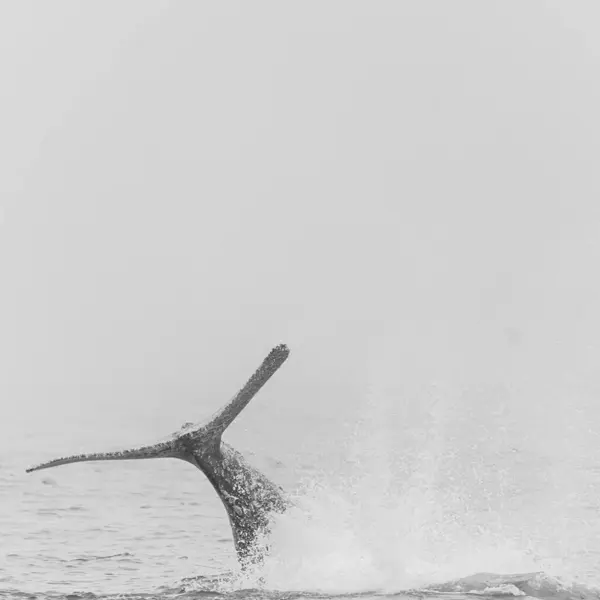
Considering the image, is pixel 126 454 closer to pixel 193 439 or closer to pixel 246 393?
pixel 193 439

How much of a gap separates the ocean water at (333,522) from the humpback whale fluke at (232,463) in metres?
0.34

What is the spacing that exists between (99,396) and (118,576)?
244ft

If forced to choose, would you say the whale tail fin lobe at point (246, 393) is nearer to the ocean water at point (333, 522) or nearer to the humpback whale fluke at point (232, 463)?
the humpback whale fluke at point (232, 463)

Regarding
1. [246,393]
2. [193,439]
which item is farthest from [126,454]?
[246,393]

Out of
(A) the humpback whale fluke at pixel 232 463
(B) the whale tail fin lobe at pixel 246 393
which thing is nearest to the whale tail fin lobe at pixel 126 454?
(A) the humpback whale fluke at pixel 232 463

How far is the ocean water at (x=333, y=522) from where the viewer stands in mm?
14969

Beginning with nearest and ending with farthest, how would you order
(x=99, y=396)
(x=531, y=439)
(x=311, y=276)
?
(x=531, y=439), (x=99, y=396), (x=311, y=276)

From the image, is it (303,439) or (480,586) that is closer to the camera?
(480,586)

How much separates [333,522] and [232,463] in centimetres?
230

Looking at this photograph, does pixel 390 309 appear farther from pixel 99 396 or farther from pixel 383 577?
pixel 383 577

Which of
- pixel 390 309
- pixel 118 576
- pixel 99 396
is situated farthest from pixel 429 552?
pixel 390 309

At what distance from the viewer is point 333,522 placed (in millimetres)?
16172

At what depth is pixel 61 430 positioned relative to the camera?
2121 inches

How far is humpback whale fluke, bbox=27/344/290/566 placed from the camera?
14031mm
